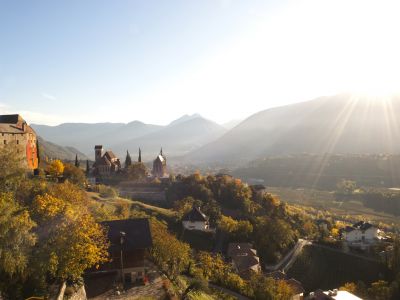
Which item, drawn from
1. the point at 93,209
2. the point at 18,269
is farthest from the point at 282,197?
the point at 18,269

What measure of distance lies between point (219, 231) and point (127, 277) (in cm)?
4190

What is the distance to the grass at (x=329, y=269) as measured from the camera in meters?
65.4

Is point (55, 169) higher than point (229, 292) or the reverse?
higher

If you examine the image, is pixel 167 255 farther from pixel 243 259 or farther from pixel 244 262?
pixel 243 259

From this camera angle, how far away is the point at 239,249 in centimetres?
6272

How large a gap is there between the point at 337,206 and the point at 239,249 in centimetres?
12015

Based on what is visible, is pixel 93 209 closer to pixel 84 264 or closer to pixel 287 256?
pixel 84 264

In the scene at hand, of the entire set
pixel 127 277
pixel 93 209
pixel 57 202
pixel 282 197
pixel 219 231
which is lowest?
pixel 282 197

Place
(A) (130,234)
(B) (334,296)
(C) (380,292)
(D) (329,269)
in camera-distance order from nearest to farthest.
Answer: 1. (A) (130,234)
2. (B) (334,296)
3. (C) (380,292)
4. (D) (329,269)

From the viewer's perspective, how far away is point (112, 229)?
1314 inches

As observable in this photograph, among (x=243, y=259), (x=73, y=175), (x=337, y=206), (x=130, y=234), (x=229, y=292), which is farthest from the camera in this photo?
(x=337, y=206)

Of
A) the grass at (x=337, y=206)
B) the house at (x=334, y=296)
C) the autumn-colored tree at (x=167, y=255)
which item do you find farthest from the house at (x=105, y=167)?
the grass at (x=337, y=206)

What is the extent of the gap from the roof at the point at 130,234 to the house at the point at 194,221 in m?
34.2

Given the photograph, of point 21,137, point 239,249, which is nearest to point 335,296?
point 239,249
